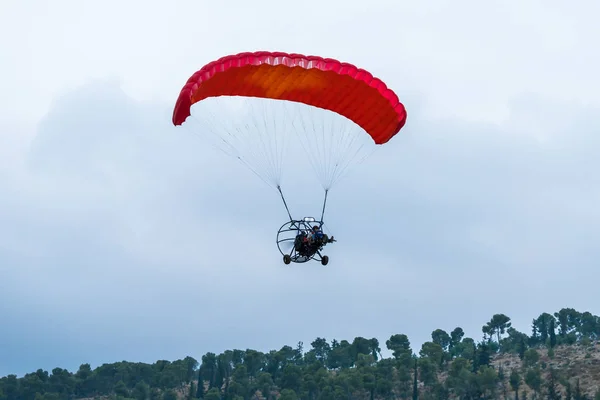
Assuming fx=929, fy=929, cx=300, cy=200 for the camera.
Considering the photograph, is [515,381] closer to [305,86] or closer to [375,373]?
[375,373]

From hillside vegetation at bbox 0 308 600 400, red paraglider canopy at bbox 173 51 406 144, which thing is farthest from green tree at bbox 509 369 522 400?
red paraglider canopy at bbox 173 51 406 144

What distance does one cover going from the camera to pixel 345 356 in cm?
16362

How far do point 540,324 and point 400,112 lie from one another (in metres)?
136

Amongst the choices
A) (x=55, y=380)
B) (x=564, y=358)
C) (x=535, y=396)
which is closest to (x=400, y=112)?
(x=535, y=396)

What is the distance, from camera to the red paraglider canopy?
42.7 m

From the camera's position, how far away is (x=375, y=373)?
136500mm

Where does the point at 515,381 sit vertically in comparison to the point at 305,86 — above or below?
below

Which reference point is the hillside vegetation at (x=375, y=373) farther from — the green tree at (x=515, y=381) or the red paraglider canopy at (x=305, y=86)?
the red paraglider canopy at (x=305, y=86)

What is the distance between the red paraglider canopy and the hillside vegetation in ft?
244

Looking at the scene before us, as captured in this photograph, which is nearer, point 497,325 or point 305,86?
point 305,86

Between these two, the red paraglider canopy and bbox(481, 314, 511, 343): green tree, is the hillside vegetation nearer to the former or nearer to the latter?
bbox(481, 314, 511, 343): green tree

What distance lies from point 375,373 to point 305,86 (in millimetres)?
96765

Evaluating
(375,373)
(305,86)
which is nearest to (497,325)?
(375,373)

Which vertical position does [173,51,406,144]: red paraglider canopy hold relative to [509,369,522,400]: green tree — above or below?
above
